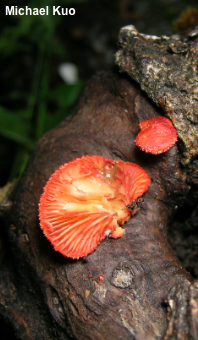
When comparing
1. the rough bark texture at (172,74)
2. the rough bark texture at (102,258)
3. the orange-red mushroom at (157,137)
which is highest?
the rough bark texture at (172,74)

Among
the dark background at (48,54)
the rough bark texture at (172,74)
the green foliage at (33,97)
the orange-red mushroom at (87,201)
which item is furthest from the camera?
the dark background at (48,54)

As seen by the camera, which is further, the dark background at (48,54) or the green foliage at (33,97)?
the dark background at (48,54)

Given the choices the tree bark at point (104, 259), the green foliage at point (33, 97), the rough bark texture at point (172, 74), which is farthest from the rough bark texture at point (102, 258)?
the green foliage at point (33, 97)

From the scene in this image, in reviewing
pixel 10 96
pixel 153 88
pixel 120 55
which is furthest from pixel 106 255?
pixel 10 96

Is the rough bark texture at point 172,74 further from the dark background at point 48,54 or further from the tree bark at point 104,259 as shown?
the dark background at point 48,54

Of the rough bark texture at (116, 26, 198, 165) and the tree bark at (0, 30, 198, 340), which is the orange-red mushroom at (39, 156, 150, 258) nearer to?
the tree bark at (0, 30, 198, 340)

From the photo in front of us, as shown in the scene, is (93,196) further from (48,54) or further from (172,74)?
(48,54)

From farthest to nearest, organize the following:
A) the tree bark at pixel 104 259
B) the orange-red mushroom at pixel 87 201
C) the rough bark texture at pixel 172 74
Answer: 1. the rough bark texture at pixel 172 74
2. the orange-red mushroom at pixel 87 201
3. the tree bark at pixel 104 259

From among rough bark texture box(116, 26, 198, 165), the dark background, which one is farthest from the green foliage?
rough bark texture box(116, 26, 198, 165)
